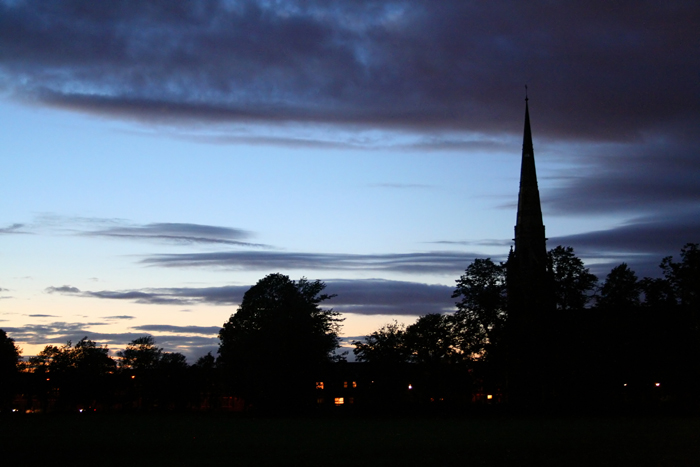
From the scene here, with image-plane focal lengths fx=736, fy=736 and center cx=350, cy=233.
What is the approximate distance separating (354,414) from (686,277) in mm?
31898

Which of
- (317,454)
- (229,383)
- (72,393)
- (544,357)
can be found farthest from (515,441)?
(72,393)

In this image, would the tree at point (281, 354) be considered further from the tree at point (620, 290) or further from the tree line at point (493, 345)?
the tree at point (620, 290)

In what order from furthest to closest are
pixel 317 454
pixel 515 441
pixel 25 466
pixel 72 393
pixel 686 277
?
pixel 72 393, pixel 686 277, pixel 515 441, pixel 317 454, pixel 25 466

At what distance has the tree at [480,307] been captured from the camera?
73.2 metres

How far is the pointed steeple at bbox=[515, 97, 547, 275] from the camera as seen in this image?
101 metres

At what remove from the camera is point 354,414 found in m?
66.9

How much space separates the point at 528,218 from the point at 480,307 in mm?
34013

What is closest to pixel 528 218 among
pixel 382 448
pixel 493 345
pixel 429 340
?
pixel 429 340

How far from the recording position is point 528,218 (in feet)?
344

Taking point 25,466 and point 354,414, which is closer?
point 25,466

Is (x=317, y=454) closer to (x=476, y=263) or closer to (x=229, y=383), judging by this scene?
(x=229, y=383)

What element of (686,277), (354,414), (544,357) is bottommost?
(354,414)

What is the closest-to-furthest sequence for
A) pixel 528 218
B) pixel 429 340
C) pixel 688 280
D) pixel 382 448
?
pixel 382 448, pixel 688 280, pixel 429 340, pixel 528 218

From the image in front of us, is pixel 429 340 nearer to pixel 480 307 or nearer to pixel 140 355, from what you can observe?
pixel 480 307
